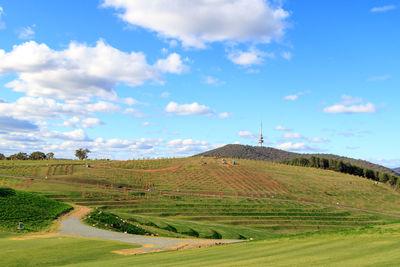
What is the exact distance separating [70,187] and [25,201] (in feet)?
65.9

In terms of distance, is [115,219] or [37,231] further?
[115,219]

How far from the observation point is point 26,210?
41906 mm

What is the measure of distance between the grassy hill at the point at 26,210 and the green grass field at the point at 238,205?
7.39 metres

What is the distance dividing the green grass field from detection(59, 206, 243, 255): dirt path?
2960 millimetres

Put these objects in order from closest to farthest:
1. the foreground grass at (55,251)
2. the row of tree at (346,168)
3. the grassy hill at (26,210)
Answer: the foreground grass at (55,251), the grassy hill at (26,210), the row of tree at (346,168)

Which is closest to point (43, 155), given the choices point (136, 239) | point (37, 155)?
point (37, 155)

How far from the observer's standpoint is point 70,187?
65.2 m

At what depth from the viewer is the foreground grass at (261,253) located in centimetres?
1471

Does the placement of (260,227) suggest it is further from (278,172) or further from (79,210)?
(278,172)

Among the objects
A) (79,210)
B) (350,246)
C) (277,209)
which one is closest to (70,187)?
(79,210)

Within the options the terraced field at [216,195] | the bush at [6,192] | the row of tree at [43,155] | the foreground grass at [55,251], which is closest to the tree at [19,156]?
the row of tree at [43,155]

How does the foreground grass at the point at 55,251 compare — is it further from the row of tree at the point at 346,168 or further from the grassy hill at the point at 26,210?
the row of tree at the point at 346,168

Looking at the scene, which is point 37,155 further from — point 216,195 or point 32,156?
point 216,195

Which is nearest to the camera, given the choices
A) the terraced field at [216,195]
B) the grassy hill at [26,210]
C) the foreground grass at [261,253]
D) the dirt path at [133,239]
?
the foreground grass at [261,253]
